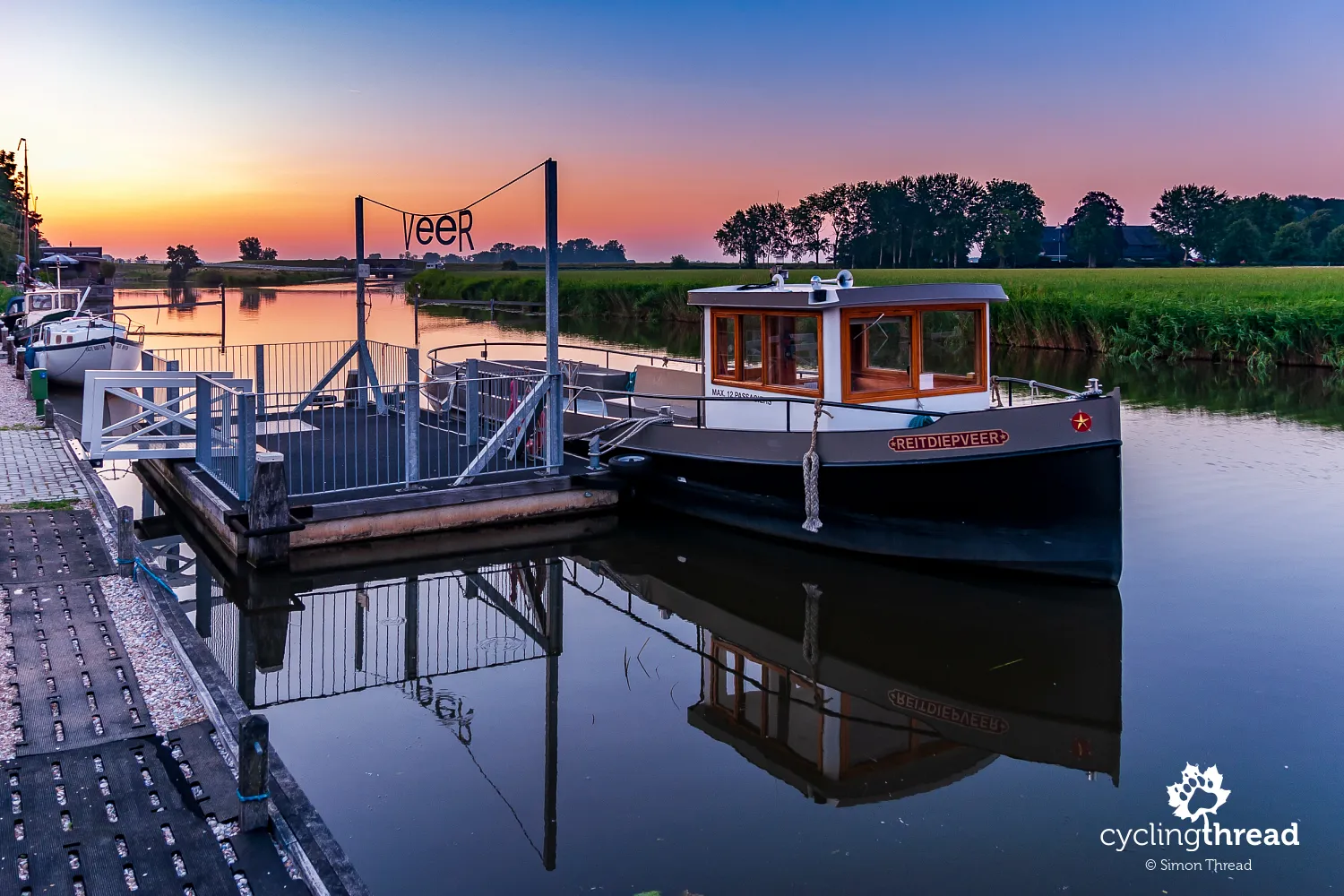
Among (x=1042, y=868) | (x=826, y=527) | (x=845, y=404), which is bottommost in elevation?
(x=1042, y=868)

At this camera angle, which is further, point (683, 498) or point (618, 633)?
point (683, 498)

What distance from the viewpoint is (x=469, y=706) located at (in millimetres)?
7797

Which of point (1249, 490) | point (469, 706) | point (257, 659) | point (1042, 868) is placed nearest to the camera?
point (1042, 868)

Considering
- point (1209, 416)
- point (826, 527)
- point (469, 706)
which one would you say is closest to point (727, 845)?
point (469, 706)

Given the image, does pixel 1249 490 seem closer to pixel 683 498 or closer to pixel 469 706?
pixel 683 498

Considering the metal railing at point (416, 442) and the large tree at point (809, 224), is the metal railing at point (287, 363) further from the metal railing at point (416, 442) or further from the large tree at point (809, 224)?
the large tree at point (809, 224)

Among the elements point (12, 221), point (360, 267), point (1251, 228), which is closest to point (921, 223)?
point (1251, 228)

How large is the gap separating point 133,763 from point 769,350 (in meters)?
7.64

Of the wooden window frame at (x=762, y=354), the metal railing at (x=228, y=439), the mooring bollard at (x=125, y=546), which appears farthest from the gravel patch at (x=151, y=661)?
the wooden window frame at (x=762, y=354)

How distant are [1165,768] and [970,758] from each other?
3.58 ft

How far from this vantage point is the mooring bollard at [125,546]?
9227 mm

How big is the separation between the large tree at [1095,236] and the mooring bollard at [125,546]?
10411 cm

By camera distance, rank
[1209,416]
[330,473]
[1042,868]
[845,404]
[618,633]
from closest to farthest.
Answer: [1042,868], [618,633], [845,404], [330,473], [1209,416]

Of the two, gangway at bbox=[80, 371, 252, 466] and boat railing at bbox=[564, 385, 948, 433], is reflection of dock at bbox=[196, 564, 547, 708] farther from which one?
boat railing at bbox=[564, 385, 948, 433]
